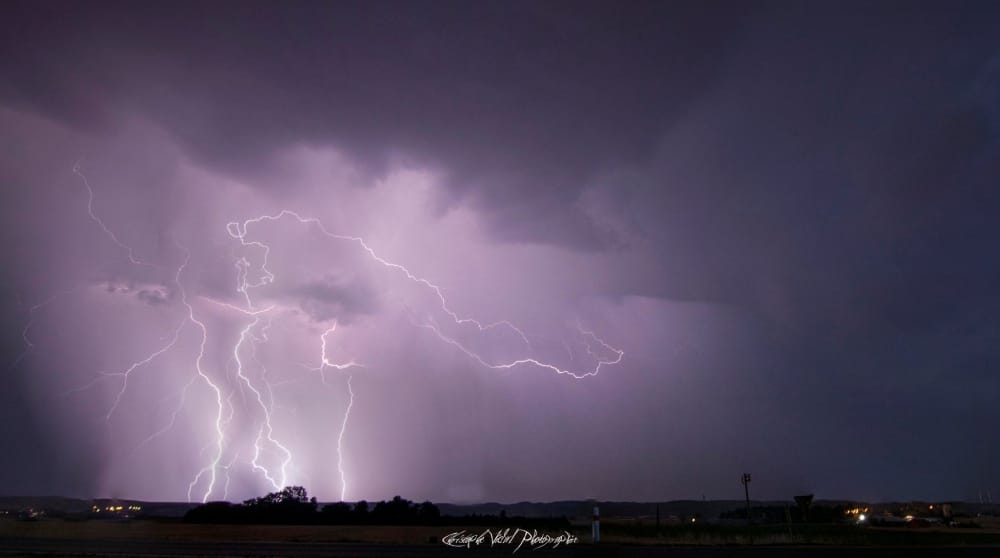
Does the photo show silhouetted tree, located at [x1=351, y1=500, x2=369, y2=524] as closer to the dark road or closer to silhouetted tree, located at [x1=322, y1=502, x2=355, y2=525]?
silhouetted tree, located at [x1=322, y1=502, x2=355, y2=525]

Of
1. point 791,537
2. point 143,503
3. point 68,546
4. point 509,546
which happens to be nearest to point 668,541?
point 791,537

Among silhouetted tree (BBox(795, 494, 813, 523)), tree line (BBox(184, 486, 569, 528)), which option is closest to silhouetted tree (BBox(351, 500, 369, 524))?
tree line (BBox(184, 486, 569, 528))

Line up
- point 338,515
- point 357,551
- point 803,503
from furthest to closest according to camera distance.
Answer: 1. point 803,503
2. point 338,515
3. point 357,551

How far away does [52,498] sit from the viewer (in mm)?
121875

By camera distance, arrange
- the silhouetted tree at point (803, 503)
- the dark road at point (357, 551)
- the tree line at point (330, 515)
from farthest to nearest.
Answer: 1. the silhouetted tree at point (803, 503)
2. the tree line at point (330, 515)
3. the dark road at point (357, 551)

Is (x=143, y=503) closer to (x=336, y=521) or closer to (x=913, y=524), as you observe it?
(x=336, y=521)

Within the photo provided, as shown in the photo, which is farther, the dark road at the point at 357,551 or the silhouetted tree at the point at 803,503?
the silhouetted tree at the point at 803,503

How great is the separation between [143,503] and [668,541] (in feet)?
418

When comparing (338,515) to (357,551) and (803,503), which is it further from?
(803,503)

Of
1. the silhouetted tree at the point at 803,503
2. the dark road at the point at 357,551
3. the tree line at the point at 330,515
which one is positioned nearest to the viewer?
the dark road at the point at 357,551

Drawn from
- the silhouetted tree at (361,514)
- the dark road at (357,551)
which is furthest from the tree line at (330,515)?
the dark road at (357,551)

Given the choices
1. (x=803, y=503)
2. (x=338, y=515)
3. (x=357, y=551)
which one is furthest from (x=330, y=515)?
(x=803, y=503)

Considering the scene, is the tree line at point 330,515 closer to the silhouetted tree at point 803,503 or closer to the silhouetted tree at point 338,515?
the silhouetted tree at point 338,515

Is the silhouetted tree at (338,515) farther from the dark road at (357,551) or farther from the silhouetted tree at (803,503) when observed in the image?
the silhouetted tree at (803,503)
